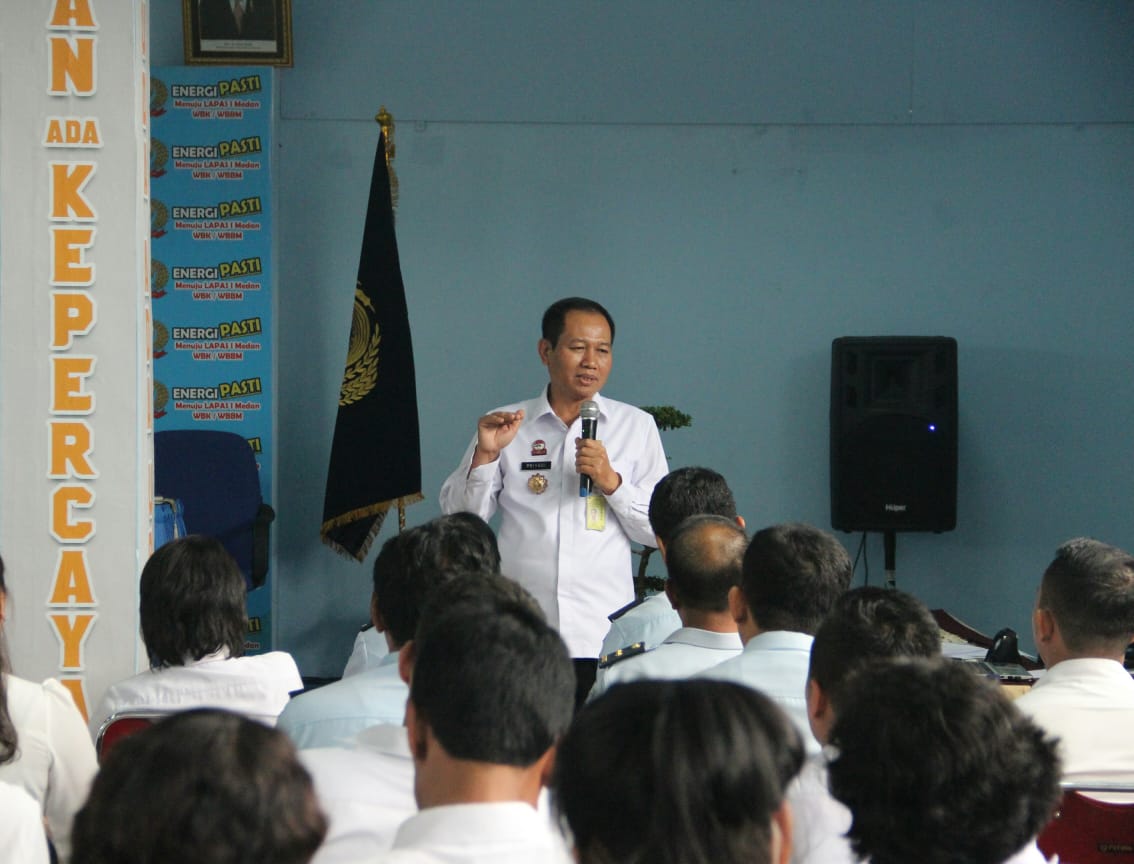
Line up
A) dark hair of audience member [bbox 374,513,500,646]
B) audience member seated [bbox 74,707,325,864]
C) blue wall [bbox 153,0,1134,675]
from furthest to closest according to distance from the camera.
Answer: blue wall [bbox 153,0,1134,675], dark hair of audience member [bbox 374,513,500,646], audience member seated [bbox 74,707,325,864]

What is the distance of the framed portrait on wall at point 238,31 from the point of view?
5.52 meters

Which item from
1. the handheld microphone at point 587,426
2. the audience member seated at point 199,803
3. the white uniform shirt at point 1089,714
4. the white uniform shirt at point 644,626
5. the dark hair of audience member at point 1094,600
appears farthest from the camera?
the handheld microphone at point 587,426

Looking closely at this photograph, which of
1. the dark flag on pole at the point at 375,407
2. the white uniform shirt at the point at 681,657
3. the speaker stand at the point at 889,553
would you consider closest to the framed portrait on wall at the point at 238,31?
the dark flag on pole at the point at 375,407

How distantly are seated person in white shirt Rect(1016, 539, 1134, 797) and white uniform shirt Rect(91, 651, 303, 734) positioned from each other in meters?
1.28

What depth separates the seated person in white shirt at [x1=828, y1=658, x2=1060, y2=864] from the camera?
109cm

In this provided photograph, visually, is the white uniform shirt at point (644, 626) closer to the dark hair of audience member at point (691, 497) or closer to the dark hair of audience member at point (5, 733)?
the dark hair of audience member at point (691, 497)

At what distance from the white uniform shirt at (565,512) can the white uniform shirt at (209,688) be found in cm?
131

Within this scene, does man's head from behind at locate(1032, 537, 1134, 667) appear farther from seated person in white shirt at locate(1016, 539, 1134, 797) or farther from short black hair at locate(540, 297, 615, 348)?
short black hair at locate(540, 297, 615, 348)

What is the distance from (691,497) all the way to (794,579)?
0.76 metres

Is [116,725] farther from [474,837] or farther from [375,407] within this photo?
[375,407]

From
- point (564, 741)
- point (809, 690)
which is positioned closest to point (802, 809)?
point (809, 690)

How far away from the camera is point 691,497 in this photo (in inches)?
112

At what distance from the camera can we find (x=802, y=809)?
1503 millimetres

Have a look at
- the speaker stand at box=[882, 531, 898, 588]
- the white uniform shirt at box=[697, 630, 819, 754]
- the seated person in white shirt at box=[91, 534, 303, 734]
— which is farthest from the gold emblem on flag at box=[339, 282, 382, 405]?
the white uniform shirt at box=[697, 630, 819, 754]
